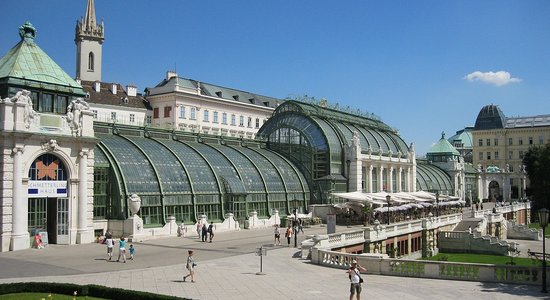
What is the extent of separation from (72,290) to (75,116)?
71.5 feet

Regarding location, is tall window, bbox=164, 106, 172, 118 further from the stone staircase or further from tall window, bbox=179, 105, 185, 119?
the stone staircase

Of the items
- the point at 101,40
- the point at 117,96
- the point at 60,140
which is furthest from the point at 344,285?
the point at 101,40

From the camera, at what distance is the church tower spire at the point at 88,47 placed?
10825cm

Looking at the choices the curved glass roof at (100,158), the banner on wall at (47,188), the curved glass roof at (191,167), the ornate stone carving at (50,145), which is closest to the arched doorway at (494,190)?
the curved glass roof at (191,167)

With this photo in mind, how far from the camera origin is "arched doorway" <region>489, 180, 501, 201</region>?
445 feet

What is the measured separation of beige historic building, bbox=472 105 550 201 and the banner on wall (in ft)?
362

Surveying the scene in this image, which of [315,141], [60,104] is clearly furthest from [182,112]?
[60,104]

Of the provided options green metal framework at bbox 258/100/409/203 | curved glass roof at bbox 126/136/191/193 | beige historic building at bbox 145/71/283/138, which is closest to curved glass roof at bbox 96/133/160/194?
curved glass roof at bbox 126/136/191/193

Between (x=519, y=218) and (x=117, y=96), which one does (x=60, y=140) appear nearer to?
(x=117, y=96)

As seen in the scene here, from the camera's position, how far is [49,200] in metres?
41.9

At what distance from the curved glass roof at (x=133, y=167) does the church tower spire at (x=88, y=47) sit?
6264 centimetres

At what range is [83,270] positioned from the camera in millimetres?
29656

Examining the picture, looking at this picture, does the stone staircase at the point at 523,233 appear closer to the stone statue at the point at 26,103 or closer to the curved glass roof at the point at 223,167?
the curved glass roof at the point at 223,167

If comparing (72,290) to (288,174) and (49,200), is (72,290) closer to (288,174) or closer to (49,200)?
(49,200)
